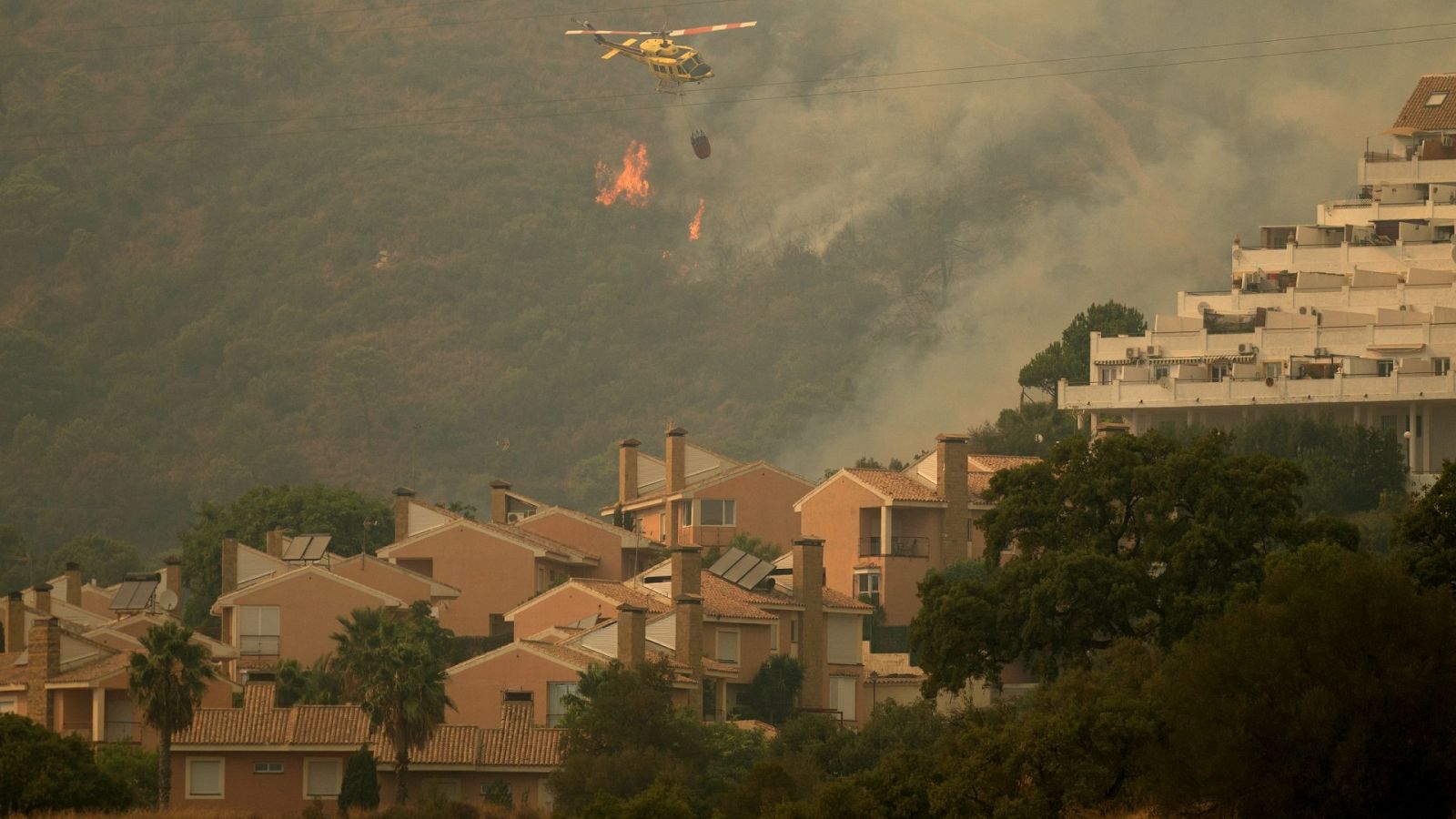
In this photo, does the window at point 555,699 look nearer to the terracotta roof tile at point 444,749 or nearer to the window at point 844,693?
the terracotta roof tile at point 444,749

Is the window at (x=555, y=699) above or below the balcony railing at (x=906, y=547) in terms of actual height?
below

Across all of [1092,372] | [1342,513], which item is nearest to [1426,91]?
[1092,372]

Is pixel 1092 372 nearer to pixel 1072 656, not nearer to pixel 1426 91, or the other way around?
pixel 1426 91

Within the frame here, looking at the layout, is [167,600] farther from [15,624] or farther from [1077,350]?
[1077,350]

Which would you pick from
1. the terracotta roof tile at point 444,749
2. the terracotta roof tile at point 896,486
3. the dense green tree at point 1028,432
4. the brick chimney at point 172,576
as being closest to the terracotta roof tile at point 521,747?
the terracotta roof tile at point 444,749

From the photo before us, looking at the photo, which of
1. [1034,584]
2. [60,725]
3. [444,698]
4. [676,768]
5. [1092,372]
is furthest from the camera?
[1092,372]

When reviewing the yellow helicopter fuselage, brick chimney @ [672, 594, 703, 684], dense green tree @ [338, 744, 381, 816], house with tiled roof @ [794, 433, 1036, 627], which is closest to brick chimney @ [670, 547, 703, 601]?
brick chimney @ [672, 594, 703, 684]
